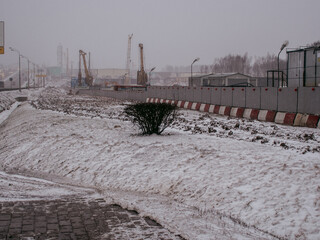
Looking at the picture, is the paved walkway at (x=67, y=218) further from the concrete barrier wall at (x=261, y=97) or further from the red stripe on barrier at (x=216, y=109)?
→ the red stripe on barrier at (x=216, y=109)

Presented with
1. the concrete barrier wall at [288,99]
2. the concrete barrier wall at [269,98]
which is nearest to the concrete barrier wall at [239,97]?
the concrete barrier wall at [269,98]

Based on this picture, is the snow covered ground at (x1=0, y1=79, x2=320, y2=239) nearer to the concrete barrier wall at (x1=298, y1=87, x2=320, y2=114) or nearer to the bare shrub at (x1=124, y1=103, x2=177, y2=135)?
the bare shrub at (x1=124, y1=103, x2=177, y2=135)

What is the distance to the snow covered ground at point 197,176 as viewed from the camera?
574 cm

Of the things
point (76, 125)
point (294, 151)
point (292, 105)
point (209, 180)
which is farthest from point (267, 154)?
point (292, 105)

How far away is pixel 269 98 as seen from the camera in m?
21.0

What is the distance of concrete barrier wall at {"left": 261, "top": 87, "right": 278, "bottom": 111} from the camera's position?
20373mm

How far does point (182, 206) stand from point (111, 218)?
4.36ft

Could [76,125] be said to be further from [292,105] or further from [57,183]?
[292,105]

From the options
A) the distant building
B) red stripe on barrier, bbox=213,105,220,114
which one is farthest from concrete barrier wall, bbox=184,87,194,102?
the distant building

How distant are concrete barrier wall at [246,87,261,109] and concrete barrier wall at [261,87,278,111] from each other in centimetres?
44

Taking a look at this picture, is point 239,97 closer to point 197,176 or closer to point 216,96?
point 216,96

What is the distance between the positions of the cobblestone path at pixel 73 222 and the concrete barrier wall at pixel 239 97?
17822mm

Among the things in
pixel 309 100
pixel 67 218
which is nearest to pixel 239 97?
pixel 309 100

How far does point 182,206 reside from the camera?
22.2ft
